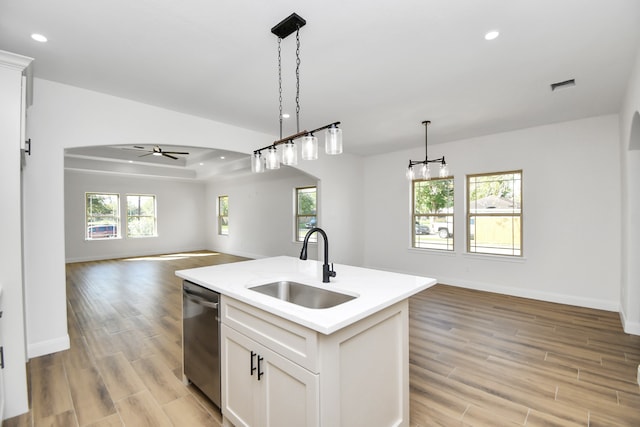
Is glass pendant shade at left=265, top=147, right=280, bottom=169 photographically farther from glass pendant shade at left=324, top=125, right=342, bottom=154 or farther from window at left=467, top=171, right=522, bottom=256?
window at left=467, top=171, right=522, bottom=256

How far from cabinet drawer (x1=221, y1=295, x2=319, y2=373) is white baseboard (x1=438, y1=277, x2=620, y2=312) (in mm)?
4725

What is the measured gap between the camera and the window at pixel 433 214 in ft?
18.3

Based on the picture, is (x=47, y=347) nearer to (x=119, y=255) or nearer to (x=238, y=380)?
(x=238, y=380)

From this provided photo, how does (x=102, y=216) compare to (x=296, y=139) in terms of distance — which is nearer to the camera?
(x=296, y=139)

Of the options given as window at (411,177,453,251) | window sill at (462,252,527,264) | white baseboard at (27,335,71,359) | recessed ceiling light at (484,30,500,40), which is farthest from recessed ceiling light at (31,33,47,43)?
window sill at (462,252,527,264)

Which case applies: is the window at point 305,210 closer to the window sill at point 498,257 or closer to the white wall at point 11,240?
the window sill at point 498,257

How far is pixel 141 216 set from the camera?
942cm

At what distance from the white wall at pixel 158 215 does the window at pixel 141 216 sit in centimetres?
15

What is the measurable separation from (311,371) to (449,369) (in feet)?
6.17

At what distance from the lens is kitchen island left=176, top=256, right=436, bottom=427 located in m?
1.30

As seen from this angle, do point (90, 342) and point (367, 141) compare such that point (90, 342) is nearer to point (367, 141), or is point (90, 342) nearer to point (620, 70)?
point (367, 141)

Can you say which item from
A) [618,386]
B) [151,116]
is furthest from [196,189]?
[618,386]

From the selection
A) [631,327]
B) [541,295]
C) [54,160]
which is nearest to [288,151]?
[54,160]

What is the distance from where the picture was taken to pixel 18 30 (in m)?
2.18
